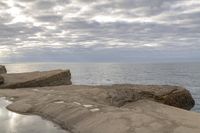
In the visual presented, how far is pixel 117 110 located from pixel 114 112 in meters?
0.44

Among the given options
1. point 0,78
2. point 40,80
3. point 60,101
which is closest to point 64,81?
point 40,80

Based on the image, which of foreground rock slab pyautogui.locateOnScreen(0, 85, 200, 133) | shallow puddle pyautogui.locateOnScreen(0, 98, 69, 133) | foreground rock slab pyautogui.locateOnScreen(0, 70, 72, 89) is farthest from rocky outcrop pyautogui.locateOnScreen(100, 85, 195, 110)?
foreground rock slab pyautogui.locateOnScreen(0, 70, 72, 89)

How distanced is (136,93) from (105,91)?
2082 millimetres

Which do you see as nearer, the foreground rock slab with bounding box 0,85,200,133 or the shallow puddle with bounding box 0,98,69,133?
the foreground rock slab with bounding box 0,85,200,133

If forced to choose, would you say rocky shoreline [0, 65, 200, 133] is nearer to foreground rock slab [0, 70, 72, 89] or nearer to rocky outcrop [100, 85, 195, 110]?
rocky outcrop [100, 85, 195, 110]

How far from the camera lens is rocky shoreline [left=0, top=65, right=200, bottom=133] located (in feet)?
43.1

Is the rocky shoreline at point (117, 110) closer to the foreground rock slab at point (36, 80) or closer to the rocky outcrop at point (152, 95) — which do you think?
the rocky outcrop at point (152, 95)

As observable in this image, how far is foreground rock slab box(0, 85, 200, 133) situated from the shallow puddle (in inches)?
23.9

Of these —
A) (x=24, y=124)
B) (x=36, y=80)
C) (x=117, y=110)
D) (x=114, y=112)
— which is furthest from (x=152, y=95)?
(x=36, y=80)

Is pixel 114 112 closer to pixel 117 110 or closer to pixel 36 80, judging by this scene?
pixel 117 110

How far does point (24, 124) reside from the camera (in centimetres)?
1480

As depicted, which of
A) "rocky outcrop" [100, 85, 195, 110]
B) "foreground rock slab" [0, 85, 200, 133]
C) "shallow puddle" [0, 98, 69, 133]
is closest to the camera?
"foreground rock slab" [0, 85, 200, 133]

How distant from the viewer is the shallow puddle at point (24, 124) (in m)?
13.7

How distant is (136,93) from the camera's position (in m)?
22.4
